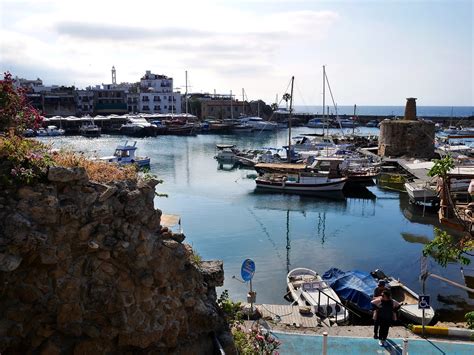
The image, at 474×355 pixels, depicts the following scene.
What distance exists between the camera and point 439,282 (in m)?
21.1

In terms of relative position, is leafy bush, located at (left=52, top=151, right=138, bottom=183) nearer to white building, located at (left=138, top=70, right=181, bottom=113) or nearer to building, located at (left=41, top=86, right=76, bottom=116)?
building, located at (left=41, top=86, right=76, bottom=116)

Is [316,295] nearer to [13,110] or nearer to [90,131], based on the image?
[13,110]

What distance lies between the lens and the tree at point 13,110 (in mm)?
9133

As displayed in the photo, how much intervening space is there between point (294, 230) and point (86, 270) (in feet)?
79.2

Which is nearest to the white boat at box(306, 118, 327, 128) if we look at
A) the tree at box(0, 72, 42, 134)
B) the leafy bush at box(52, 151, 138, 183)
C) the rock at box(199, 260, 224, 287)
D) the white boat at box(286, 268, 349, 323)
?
the white boat at box(286, 268, 349, 323)

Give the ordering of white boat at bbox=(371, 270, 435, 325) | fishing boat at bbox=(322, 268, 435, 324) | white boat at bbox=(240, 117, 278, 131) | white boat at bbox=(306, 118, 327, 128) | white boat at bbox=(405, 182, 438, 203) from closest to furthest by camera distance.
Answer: white boat at bbox=(371, 270, 435, 325), fishing boat at bbox=(322, 268, 435, 324), white boat at bbox=(405, 182, 438, 203), white boat at bbox=(240, 117, 278, 131), white boat at bbox=(306, 118, 327, 128)

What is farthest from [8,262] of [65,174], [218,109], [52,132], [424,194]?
[218,109]

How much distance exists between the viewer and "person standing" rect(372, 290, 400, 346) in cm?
1157

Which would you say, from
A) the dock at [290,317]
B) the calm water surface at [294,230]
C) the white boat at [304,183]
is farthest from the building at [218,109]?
the dock at [290,317]

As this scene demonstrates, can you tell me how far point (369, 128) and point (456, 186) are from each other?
9178 cm

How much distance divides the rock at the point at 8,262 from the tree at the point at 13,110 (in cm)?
335

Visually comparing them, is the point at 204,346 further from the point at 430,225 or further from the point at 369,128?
the point at 369,128

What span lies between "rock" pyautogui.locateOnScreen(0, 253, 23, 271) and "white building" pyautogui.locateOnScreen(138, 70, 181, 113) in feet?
381

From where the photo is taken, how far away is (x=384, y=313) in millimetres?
11680
